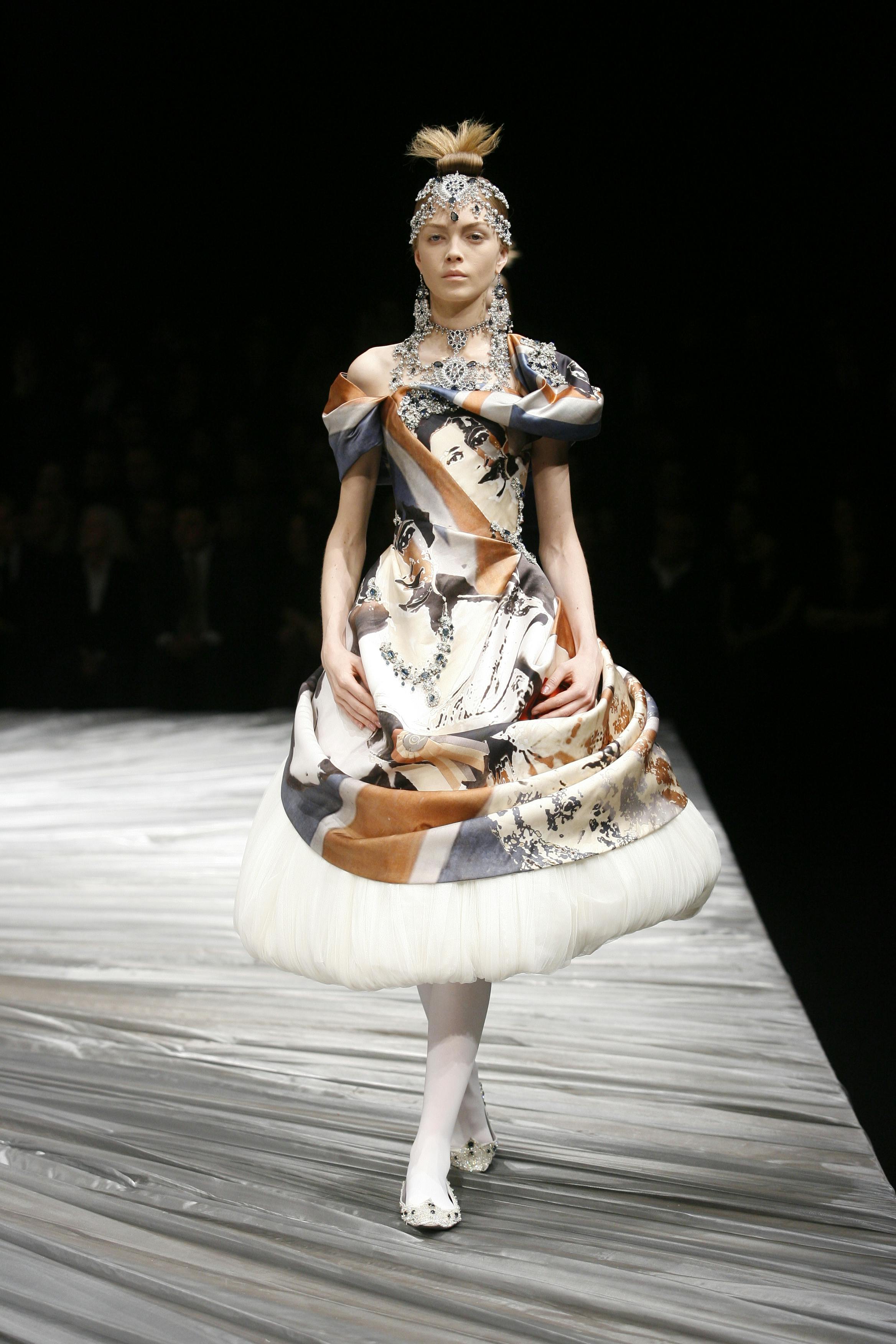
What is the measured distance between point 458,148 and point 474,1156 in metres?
1.30

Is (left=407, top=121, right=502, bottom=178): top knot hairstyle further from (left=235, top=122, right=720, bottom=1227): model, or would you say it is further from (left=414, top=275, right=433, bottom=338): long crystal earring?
(left=414, top=275, right=433, bottom=338): long crystal earring

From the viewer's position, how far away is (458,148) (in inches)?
62.3

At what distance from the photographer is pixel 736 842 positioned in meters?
3.09

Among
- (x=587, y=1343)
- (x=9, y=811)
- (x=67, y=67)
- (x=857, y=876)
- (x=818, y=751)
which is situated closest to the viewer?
(x=587, y=1343)

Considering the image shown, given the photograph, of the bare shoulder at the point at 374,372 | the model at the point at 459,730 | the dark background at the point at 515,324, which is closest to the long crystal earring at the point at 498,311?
the model at the point at 459,730

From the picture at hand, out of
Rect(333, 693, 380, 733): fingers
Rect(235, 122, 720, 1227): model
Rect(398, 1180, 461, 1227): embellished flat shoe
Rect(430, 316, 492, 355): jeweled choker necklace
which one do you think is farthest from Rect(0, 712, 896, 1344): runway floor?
Rect(430, 316, 492, 355): jeweled choker necklace

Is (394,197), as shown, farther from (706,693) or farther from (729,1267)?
(729,1267)

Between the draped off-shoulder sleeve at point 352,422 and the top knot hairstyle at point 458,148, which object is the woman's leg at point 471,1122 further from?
the top knot hairstyle at point 458,148

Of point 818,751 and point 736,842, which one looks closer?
point 736,842

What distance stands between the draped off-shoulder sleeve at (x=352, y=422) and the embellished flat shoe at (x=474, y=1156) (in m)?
0.86

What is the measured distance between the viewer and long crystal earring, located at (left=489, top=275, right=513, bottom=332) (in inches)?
62.7

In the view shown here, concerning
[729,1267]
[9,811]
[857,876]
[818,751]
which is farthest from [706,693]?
[729,1267]

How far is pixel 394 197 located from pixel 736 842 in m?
2.60

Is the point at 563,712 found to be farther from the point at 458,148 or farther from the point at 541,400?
the point at 458,148
